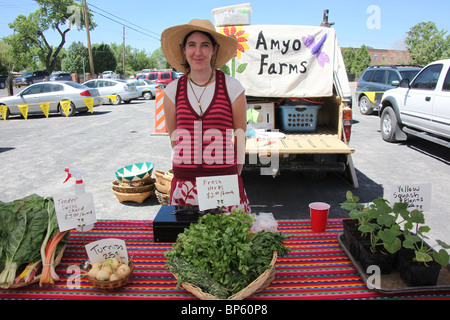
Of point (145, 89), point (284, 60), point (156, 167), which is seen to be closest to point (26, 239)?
point (284, 60)

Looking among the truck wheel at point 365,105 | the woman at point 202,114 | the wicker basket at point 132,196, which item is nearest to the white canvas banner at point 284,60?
the wicker basket at point 132,196

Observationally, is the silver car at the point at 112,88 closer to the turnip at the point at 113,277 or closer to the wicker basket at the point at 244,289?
the turnip at the point at 113,277

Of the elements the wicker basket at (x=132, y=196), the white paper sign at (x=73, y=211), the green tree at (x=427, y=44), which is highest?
the green tree at (x=427, y=44)

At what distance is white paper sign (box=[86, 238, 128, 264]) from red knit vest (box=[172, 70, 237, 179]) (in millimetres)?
699

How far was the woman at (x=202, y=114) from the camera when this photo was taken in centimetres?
212

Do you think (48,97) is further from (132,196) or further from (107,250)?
(107,250)

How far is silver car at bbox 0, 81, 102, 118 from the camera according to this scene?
14539mm

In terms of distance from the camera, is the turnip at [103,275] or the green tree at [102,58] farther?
the green tree at [102,58]

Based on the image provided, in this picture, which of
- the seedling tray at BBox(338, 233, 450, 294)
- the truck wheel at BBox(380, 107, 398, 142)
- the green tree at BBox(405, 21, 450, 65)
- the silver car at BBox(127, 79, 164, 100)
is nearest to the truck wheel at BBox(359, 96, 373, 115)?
→ the truck wheel at BBox(380, 107, 398, 142)

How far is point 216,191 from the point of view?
6.09 feet

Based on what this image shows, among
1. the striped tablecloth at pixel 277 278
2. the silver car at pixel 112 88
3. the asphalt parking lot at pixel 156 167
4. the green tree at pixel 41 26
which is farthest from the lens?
the green tree at pixel 41 26

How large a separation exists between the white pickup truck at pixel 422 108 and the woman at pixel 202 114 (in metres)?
6.16

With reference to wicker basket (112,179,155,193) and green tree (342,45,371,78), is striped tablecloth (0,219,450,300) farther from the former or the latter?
green tree (342,45,371,78)

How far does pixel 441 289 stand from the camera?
154 centimetres
